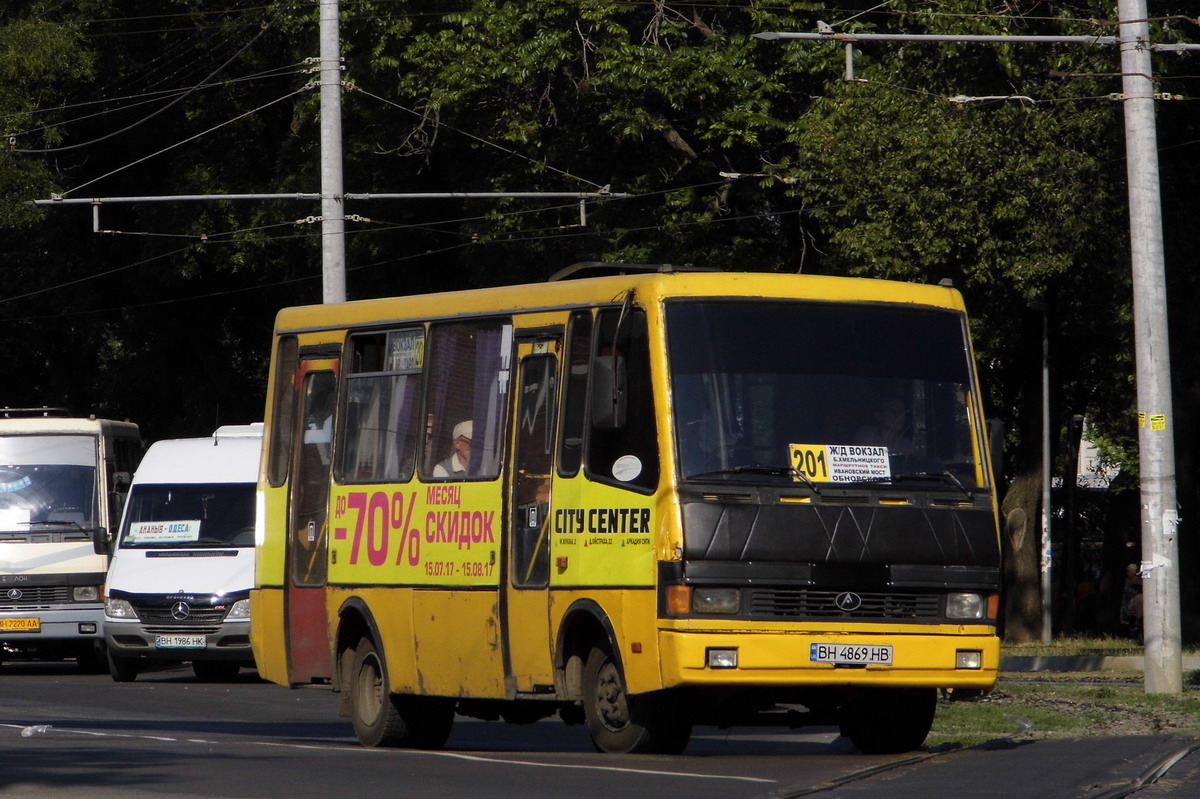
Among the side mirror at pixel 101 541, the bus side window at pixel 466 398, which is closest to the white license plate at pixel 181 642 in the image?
the side mirror at pixel 101 541

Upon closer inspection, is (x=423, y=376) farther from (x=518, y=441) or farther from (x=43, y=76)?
(x=43, y=76)

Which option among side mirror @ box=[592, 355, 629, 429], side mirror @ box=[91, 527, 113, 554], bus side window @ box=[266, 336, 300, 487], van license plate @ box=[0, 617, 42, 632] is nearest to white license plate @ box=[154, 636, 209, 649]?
side mirror @ box=[91, 527, 113, 554]

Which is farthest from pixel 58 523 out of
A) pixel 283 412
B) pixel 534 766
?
pixel 534 766

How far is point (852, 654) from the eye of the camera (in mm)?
11742

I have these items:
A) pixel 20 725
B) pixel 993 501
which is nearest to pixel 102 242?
pixel 20 725

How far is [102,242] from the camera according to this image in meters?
43.6

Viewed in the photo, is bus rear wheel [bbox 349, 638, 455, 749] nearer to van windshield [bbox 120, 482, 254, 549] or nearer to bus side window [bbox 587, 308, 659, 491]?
bus side window [bbox 587, 308, 659, 491]

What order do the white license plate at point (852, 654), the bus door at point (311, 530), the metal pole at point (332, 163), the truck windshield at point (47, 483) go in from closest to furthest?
the white license plate at point (852, 654), the bus door at point (311, 530), the metal pole at point (332, 163), the truck windshield at point (47, 483)

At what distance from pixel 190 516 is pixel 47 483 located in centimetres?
244

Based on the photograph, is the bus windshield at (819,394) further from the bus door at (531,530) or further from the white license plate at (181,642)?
the white license plate at (181,642)

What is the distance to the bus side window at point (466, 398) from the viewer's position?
1330 centimetres

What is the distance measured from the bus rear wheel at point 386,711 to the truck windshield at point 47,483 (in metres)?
11.9

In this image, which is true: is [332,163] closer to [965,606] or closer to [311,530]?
→ [311,530]

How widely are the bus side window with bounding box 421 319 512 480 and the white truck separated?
12.3 metres
